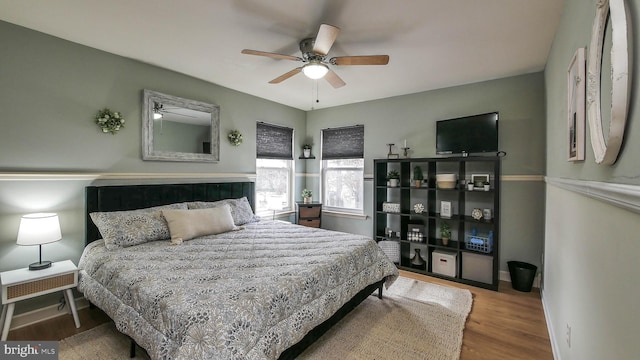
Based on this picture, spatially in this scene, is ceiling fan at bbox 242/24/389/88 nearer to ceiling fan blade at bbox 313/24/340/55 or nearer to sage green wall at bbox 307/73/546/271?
ceiling fan blade at bbox 313/24/340/55

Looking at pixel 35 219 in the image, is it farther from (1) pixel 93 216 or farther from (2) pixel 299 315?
(2) pixel 299 315

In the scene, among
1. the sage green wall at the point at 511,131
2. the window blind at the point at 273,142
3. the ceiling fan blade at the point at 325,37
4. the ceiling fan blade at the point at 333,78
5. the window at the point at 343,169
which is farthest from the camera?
the window at the point at 343,169

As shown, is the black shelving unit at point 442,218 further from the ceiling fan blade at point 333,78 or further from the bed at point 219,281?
the ceiling fan blade at point 333,78

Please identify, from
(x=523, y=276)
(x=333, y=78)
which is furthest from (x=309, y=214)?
(x=523, y=276)

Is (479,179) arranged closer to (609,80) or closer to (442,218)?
(442,218)

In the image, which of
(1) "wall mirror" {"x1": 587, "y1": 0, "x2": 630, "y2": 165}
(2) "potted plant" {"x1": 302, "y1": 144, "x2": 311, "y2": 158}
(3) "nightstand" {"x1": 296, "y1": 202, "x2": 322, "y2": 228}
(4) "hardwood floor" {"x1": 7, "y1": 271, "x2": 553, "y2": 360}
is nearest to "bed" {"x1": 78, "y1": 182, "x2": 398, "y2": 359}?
(4) "hardwood floor" {"x1": 7, "y1": 271, "x2": 553, "y2": 360}

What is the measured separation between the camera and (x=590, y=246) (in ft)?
4.10

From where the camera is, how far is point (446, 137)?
3.73m

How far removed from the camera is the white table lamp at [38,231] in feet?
7.13

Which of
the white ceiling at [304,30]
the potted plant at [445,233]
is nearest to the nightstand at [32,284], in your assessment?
the white ceiling at [304,30]

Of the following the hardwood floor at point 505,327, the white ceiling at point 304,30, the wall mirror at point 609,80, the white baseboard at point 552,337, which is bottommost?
the hardwood floor at point 505,327

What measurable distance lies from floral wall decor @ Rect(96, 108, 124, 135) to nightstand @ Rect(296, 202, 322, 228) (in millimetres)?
2734

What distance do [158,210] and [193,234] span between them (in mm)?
521

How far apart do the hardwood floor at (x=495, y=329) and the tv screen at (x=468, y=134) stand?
181cm
